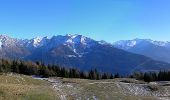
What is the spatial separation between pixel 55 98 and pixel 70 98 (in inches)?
134

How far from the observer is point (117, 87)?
91875 mm

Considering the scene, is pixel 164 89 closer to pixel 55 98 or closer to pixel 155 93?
pixel 155 93

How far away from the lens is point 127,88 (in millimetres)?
93312

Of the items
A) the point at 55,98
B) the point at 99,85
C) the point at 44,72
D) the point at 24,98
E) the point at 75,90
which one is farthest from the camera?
the point at 44,72

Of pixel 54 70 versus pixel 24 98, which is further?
pixel 54 70

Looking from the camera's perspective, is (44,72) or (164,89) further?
(44,72)

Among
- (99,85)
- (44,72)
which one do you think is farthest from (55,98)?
(44,72)

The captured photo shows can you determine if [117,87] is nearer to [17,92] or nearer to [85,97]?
[85,97]

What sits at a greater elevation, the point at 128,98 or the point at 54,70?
the point at 54,70

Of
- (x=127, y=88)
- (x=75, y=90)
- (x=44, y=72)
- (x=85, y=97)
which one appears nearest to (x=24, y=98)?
(x=85, y=97)

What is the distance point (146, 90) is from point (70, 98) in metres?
31.3

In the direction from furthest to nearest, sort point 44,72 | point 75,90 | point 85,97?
point 44,72 < point 75,90 < point 85,97

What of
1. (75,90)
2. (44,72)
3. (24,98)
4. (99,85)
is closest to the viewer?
(24,98)

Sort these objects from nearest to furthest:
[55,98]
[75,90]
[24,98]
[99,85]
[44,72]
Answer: [24,98] < [55,98] < [75,90] < [99,85] < [44,72]
